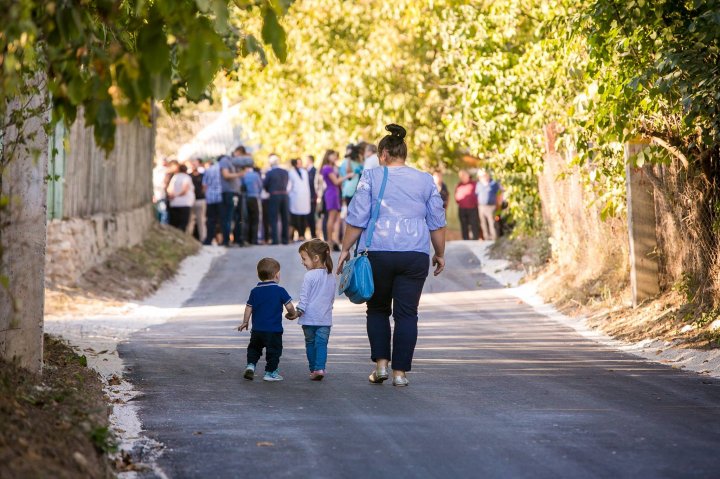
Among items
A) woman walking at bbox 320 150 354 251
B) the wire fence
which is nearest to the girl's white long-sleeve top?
→ the wire fence

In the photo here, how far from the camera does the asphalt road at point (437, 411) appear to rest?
6.68 meters

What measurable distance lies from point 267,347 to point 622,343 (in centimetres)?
433

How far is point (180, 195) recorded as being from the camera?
25688 millimetres

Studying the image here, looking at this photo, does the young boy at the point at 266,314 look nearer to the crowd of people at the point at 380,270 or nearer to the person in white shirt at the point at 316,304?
the crowd of people at the point at 380,270

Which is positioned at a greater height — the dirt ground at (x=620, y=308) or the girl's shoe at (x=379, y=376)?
the dirt ground at (x=620, y=308)

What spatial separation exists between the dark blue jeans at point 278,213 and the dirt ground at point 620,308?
7.02 metres

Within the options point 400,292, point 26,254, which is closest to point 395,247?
point 400,292

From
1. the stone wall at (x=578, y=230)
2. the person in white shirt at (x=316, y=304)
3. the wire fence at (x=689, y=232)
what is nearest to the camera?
the person in white shirt at (x=316, y=304)

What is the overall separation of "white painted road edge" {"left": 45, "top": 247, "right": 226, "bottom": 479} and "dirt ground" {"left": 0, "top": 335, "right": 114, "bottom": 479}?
0.17m

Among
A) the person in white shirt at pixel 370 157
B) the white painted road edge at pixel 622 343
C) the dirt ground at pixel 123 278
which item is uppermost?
the person in white shirt at pixel 370 157

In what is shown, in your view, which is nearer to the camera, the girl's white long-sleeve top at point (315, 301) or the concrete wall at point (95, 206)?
the girl's white long-sleeve top at point (315, 301)

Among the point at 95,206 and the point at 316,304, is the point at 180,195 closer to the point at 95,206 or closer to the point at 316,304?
the point at 95,206

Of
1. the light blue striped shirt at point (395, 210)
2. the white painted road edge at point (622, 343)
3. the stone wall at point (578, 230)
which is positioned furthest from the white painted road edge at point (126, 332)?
the stone wall at point (578, 230)

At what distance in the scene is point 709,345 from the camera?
11594mm
